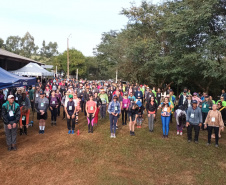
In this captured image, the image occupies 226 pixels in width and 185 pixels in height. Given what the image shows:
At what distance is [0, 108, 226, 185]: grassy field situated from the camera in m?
4.79

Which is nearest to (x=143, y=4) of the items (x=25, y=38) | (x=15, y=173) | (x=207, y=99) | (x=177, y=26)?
(x=177, y=26)

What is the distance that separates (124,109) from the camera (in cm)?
980

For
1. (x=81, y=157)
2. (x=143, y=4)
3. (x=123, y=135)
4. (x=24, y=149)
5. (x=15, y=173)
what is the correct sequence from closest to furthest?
(x=15, y=173)
(x=81, y=157)
(x=24, y=149)
(x=123, y=135)
(x=143, y=4)

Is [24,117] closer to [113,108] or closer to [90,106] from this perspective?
[90,106]

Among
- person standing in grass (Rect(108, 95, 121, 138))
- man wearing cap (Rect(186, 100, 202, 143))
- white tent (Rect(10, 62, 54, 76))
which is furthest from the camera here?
white tent (Rect(10, 62, 54, 76))

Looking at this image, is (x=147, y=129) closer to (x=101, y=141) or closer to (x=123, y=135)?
(x=123, y=135)

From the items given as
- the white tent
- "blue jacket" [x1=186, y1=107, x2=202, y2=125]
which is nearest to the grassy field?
"blue jacket" [x1=186, y1=107, x2=202, y2=125]

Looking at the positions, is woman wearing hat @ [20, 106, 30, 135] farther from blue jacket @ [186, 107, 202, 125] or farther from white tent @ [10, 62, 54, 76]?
white tent @ [10, 62, 54, 76]

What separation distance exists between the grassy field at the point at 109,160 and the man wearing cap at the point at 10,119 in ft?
1.24

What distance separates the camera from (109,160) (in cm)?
579

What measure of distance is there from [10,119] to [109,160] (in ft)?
11.4

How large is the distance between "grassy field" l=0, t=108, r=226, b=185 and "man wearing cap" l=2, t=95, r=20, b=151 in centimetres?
38

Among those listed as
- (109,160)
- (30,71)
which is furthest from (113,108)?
(30,71)

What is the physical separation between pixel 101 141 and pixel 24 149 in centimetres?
271
